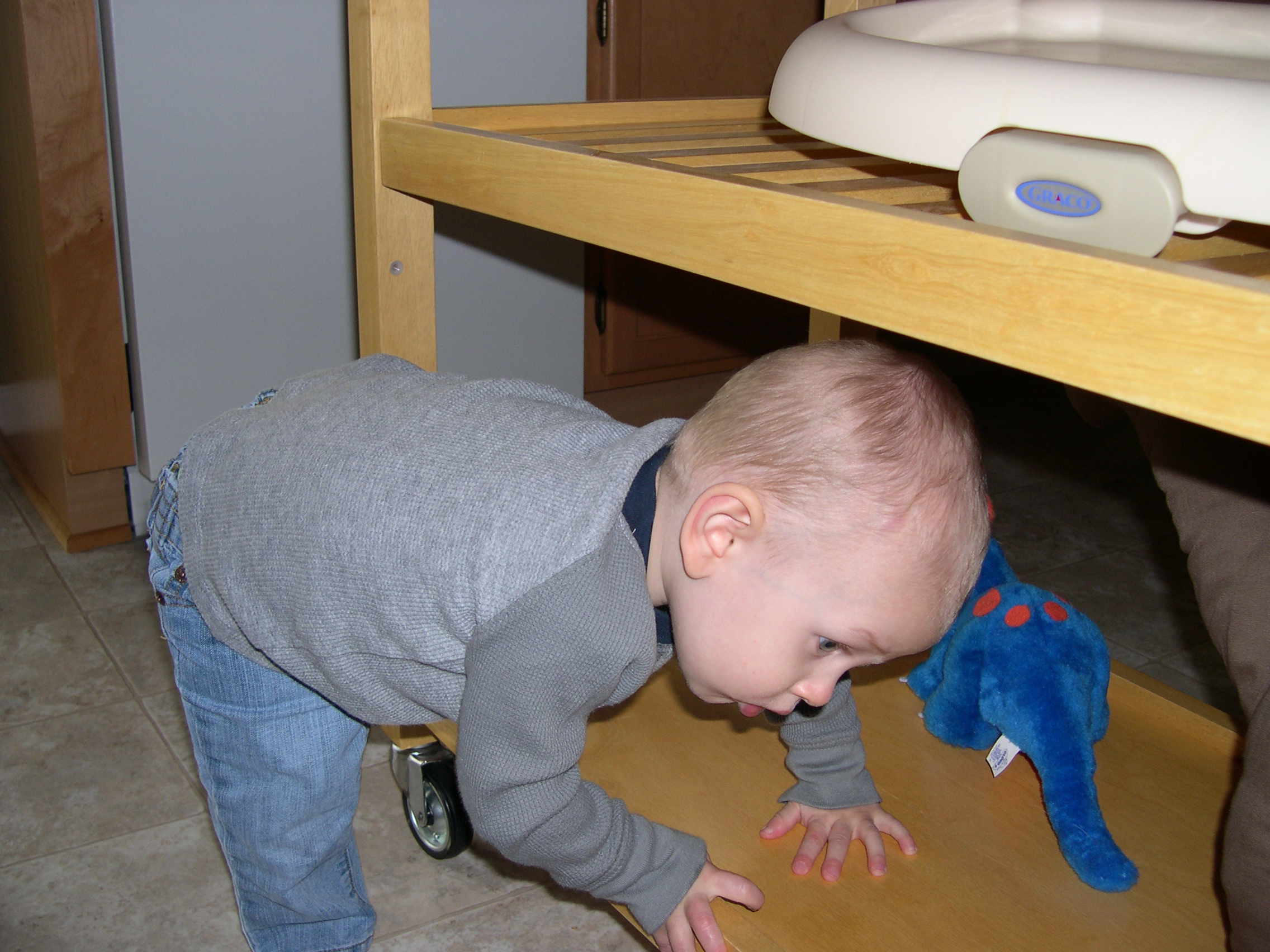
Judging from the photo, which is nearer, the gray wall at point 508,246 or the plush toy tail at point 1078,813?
the plush toy tail at point 1078,813

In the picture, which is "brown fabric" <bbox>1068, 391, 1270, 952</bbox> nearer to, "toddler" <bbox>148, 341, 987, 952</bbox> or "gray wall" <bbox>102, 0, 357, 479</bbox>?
"toddler" <bbox>148, 341, 987, 952</bbox>

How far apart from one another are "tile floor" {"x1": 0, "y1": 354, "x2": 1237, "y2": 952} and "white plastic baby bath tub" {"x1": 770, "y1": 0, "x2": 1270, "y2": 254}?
Answer: 26.4 inches

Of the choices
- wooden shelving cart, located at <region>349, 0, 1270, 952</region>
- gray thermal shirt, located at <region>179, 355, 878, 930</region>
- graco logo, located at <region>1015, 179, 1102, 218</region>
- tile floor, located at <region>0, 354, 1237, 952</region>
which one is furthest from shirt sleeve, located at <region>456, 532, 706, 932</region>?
tile floor, located at <region>0, 354, 1237, 952</region>

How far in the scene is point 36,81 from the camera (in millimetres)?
1229

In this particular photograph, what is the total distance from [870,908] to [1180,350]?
0.47 meters

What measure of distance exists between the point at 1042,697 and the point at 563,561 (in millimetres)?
438

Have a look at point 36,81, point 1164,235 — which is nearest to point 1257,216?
point 1164,235

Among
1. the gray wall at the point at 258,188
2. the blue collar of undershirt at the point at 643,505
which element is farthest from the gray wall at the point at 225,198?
the blue collar of undershirt at the point at 643,505

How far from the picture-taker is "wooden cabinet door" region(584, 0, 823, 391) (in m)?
1.64

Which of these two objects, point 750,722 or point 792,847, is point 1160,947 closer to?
point 792,847

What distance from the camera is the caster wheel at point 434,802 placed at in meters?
0.94

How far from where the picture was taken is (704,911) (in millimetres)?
653

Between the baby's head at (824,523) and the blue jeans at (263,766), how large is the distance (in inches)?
11.9

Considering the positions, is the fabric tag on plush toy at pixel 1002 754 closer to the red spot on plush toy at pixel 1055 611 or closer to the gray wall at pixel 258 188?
the red spot on plush toy at pixel 1055 611
